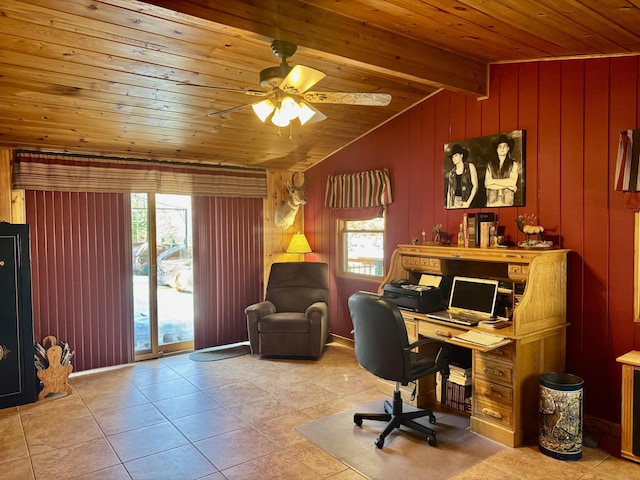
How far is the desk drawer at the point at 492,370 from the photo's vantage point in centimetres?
316

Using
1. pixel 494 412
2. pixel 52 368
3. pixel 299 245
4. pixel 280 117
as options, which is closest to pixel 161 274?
pixel 52 368

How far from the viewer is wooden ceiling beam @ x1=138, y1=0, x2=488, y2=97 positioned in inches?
99.6

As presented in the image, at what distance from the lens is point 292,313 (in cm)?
534

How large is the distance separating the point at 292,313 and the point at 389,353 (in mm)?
2402

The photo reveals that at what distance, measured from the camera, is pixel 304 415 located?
364 cm

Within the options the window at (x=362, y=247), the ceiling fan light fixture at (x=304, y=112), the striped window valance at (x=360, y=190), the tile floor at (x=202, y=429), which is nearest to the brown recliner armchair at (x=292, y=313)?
the tile floor at (x=202, y=429)

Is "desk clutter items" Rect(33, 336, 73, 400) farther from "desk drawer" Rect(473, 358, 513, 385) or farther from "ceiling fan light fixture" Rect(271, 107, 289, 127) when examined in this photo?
"desk drawer" Rect(473, 358, 513, 385)

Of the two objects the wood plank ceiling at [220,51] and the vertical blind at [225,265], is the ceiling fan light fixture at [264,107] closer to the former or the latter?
the wood plank ceiling at [220,51]

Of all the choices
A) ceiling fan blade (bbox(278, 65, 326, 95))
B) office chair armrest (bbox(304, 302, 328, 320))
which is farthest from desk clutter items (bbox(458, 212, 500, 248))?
ceiling fan blade (bbox(278, 65, 326, 95))

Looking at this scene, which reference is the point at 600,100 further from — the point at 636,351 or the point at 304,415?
the point at 304,415

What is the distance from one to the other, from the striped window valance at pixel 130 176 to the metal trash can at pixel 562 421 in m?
3.93

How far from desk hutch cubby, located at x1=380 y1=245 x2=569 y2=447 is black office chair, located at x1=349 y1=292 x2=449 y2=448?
31cm

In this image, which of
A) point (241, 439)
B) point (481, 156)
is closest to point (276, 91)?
point (481, 156)

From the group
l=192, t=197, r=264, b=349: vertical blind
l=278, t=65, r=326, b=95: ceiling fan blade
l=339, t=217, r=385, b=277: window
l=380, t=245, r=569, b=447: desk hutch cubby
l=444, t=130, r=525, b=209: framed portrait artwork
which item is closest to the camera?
l=278, t=65, r=326, b=95: ceiling fan blade
